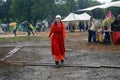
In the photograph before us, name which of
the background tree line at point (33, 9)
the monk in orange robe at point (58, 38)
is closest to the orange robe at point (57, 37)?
the monk in orange robe at point (58, 38)

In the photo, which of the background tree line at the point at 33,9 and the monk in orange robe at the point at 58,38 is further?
the background tree line at the point at 33,9

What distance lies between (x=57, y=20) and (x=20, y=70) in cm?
229

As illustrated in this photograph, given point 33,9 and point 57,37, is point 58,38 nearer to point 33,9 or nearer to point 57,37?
point 57,37

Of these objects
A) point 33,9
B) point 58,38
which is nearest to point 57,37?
point 58,38

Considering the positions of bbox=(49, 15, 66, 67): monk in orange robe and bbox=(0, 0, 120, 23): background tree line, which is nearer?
bbox=(49, 15, 66, 67): monk in orange robe

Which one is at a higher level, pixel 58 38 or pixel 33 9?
pixel 58 38

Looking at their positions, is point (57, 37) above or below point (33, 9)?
above

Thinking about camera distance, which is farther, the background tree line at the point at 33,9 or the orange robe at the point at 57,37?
the background tree line at the point at 33,9

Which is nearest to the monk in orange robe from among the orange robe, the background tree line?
the orange robe

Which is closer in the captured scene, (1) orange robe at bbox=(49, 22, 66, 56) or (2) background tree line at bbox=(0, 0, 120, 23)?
(1) orange robe at bbox=(49, 22, 66, 56)

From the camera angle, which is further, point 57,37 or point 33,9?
point 33,9

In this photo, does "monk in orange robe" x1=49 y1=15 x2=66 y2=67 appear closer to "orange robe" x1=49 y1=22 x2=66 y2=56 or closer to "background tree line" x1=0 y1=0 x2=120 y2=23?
"orange robe" x1=49 y1=22 x2=66 y2=56

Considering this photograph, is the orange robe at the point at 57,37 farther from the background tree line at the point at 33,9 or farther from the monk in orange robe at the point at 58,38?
the background tree line at the point at 33,9

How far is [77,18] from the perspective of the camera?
45969 mm
